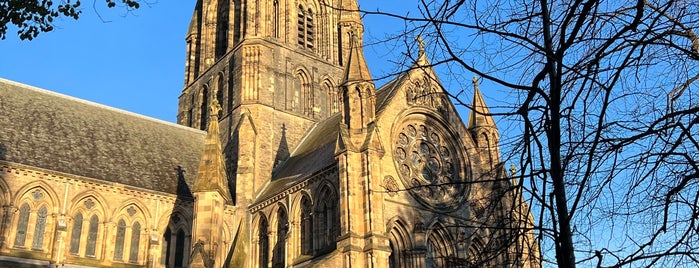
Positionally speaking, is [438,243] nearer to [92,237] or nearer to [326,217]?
[326,217]

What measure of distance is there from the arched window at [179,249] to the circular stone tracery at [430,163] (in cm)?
1048

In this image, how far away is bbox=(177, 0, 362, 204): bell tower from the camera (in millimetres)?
32188

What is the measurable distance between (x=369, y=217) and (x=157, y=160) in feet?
45.4

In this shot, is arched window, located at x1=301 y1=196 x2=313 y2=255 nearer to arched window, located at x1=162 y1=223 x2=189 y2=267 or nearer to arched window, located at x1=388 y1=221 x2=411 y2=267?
arched window, located at x1=388 y1=221 x2=411 y2=267

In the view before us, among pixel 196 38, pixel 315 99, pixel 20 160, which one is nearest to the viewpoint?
pixel 20 160

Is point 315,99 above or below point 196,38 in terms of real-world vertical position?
below

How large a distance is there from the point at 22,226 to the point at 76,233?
6.72 feet

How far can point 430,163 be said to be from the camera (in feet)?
89.6

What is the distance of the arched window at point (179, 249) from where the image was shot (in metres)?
28.5

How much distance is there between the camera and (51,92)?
3294 centimetres

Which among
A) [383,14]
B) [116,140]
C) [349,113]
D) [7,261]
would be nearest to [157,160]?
[116,140]

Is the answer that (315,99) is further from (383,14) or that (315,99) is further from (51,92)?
(383,14)

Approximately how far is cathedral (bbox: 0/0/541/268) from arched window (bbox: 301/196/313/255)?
51 mm

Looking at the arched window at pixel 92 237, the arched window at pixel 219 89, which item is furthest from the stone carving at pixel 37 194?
the arched window at pixel 219 89
